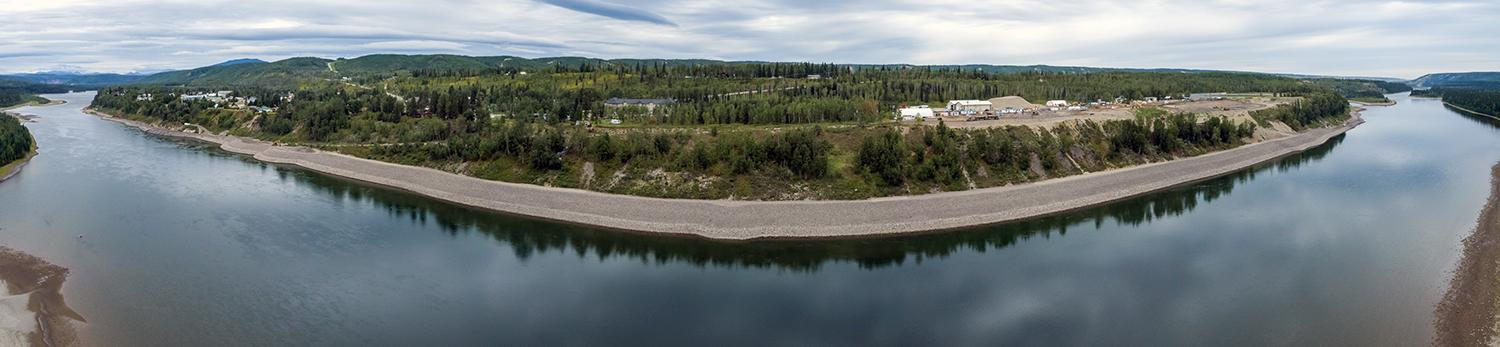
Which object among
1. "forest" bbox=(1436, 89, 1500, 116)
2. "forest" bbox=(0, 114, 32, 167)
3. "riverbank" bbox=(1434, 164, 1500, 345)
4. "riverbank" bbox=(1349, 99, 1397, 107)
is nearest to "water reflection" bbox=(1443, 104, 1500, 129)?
"forest" bbox=(1436, 89, 1500, 116)

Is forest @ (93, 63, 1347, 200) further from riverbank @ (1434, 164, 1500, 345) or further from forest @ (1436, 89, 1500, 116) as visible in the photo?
forest @ (1436, 89, 1500, 116)

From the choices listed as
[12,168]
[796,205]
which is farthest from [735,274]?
[12,168]

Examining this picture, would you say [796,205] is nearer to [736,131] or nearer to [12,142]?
[736,131]

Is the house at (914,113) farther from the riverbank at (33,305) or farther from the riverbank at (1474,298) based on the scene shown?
the riverbank at (33,305)

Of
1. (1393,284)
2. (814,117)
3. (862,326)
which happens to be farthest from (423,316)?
(814,117)

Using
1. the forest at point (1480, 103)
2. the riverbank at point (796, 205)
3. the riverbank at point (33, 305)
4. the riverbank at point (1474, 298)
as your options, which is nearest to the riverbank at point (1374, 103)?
the forest at point (1480, 103)

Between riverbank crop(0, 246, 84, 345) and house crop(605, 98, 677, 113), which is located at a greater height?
house crop(605, 98, 677, 113)
